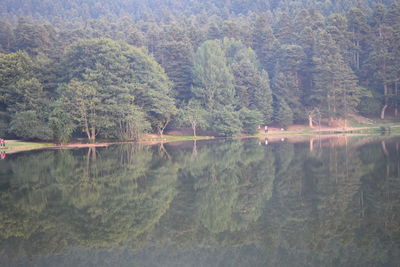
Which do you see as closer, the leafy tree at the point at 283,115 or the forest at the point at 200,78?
the forest at the point at 200,78

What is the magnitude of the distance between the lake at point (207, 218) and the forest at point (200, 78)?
112 feet

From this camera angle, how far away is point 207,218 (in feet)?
42.8

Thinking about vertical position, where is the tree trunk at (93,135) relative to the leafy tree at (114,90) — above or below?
below

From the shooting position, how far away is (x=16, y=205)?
16.0 m

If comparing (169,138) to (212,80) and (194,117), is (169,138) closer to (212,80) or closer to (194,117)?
(194,117)

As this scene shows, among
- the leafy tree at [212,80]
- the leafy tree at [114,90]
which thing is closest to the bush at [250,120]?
the leafy tree at [212,80]

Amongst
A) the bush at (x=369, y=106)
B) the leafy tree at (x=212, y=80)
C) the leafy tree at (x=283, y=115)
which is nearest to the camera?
the leafy tree at (x=212, y=80)

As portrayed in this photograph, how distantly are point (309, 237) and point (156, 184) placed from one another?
10312 millimetres

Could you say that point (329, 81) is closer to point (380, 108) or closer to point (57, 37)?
point (380, 108)

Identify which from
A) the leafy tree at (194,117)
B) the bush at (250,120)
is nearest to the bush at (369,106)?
the bush at (250,120)

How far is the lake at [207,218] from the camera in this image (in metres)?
9.79

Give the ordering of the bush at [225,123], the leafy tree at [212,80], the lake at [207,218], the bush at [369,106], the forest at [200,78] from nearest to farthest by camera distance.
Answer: the lake at [207,218], the forest at [200,78], the bush at [225,123], the leafy tree at [212,80], the bush at [369,106]

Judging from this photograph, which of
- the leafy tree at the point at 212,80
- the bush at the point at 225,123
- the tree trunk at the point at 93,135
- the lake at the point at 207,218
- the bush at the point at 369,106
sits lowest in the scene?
the lake at the point at 207,218

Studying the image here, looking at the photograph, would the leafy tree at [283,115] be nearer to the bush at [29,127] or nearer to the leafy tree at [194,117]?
→ the leafy tree at [194,117]
